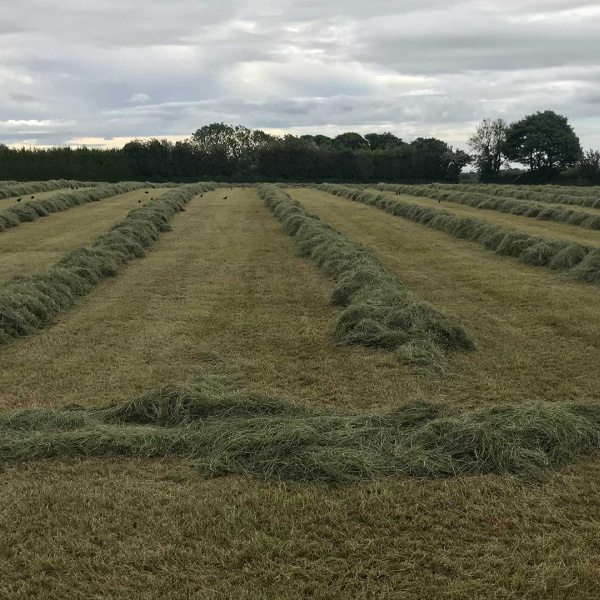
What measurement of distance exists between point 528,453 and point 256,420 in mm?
2339

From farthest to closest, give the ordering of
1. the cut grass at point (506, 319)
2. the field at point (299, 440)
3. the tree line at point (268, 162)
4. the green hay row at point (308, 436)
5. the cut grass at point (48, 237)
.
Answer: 1. the tree line at point (268, 162)
2. the cut grass at point (48, 237)
3. the cut grass at point (506, 319)
4. the green hay row at point (308, 436)
5. the field at point (299, 440)

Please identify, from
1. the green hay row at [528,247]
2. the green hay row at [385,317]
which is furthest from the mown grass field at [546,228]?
the green hay row at [385,317]

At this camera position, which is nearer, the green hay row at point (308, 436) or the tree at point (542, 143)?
the green hay row at point (308, 436)

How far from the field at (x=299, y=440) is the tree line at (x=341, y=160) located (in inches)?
2360

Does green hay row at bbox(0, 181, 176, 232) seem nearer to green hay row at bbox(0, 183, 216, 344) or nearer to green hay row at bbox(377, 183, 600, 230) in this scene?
green hay row at bbox(0, 183, 216, 344)

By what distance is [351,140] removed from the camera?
101250mm

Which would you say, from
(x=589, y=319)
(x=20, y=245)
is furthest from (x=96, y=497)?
(x=20, y=245)

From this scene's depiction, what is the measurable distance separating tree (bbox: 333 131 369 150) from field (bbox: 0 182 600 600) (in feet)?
304

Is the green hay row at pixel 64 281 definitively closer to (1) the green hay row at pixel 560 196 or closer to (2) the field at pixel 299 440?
(2) the field at pixel 299 440

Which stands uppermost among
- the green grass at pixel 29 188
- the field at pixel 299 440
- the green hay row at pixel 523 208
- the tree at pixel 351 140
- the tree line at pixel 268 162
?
the tree at pixel 351 140

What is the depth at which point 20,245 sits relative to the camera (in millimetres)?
17844

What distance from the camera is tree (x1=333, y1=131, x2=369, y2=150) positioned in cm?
10081

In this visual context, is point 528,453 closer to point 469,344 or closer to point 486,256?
point 469,344

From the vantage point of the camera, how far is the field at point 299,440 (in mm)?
3529
